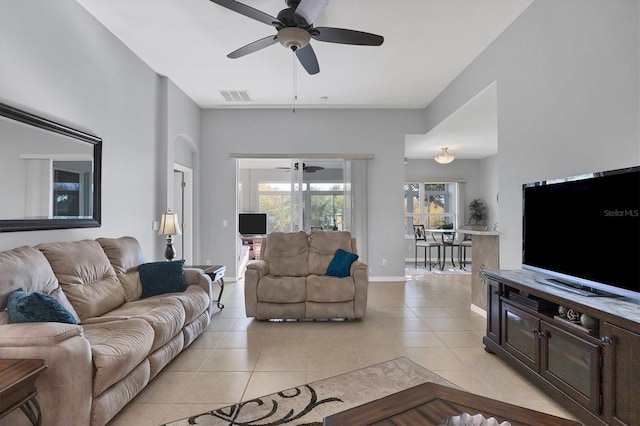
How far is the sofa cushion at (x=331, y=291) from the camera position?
151 inches

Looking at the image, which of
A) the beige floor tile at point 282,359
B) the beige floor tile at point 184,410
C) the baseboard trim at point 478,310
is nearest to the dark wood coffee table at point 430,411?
the beige floor tile at point 184,410

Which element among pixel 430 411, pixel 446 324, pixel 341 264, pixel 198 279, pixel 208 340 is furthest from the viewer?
pixel 341 264

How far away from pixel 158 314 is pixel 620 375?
2.92m

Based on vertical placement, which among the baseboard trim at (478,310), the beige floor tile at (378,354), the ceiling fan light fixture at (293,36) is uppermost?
the ceiling fan light fixture at (293,36)

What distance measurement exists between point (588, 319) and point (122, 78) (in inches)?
191

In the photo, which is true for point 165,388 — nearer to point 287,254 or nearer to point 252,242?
point 287,254

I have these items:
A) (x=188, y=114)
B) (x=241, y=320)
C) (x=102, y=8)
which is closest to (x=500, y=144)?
(x=241, y=320)

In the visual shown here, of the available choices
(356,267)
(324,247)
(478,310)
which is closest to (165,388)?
(356,267)

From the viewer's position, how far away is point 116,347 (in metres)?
1.98

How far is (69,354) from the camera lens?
1677mm

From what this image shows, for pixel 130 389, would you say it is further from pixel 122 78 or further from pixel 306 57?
pixel 122 78

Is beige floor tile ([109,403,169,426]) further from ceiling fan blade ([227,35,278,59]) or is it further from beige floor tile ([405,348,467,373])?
ceiling fan blade ([227,35,278,59])

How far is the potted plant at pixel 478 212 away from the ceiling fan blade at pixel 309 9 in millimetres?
7765

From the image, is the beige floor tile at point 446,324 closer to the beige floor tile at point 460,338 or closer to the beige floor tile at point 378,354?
the beige floor tile at point 460,338
